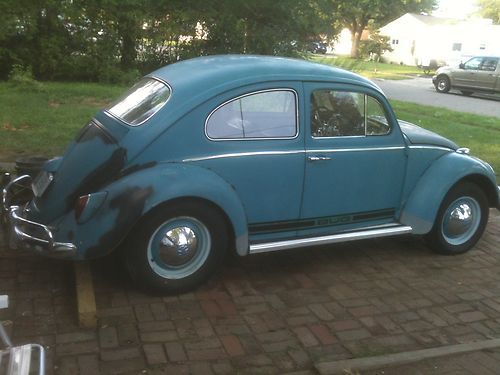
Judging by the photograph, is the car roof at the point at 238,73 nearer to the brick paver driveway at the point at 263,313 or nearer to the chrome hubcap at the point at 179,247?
the chrome hubcap at the point at 179,247

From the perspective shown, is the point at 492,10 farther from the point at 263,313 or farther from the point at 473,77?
the point at 263,313

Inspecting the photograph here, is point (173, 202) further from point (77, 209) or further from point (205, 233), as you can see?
point (77, 209)

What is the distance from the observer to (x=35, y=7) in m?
13.4

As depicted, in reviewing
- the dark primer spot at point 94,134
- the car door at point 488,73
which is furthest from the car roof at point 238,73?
the car door at point 488,73

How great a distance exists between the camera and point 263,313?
4.04m

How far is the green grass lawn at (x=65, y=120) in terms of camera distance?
307 inches

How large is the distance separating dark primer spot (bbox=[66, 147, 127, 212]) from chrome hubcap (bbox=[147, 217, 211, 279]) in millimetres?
486

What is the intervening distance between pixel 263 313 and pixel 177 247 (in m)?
0.75

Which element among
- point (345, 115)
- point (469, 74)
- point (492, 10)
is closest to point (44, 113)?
point (345, 115)

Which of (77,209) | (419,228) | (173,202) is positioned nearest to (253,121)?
(173,202)

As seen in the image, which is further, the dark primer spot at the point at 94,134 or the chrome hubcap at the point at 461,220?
the chrome hubcap at the point at 461,220

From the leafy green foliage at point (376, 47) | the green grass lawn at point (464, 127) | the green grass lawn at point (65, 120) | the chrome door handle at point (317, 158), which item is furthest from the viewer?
the leafy green foliage at point (376, 47)

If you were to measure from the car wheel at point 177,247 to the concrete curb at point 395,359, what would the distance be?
3.90 feet

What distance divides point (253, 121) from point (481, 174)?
89.3 inches
